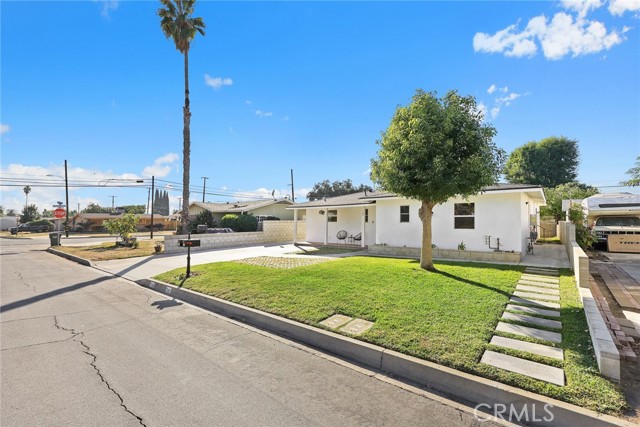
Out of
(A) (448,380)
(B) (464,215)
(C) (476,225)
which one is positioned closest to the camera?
(A) (448,380)

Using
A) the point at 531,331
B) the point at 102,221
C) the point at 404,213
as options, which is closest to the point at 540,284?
the point at 531,331

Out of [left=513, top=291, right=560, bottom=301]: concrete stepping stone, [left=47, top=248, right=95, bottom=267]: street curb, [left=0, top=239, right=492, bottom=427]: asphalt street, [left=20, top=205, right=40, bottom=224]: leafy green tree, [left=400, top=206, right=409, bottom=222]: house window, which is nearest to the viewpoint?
[left=0, top=239, right=492, bottom=427]: asphalt street

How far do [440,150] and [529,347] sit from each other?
5.27 m

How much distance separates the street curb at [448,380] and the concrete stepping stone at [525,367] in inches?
14.6

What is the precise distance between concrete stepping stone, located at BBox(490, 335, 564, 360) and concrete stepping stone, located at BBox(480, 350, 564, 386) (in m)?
0.30

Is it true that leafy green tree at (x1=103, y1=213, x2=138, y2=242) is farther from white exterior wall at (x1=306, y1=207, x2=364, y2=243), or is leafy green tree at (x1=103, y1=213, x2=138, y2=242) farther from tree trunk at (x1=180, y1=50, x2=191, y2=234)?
white exterior wall at (x1=306, y1=207, x2=364, y2=243)

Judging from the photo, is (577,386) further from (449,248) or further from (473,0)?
(473,0)

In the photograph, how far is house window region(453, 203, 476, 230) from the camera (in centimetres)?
1193

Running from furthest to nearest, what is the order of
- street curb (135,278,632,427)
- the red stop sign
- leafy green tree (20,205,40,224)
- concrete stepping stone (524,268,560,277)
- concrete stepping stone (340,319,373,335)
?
1. leafy green tree (20,205,40,224)
2. the red stop sign
3. concrete stepping stone (524,268,560,277)
4. concrete stepping stone (340,319,373,335)
5. street curb (135,278,632,427)

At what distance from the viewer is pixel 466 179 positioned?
25.1ft

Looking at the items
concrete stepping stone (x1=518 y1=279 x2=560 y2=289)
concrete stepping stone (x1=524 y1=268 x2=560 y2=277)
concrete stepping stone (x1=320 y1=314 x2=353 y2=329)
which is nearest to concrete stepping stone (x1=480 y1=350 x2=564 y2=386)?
concrete stepping stone (x1=320 y1=314 x2=353 y2=329)

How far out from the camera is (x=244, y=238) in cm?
1978

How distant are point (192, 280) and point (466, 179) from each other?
27.5 ft

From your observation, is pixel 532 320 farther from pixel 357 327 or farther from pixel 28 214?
pixel 28 214
